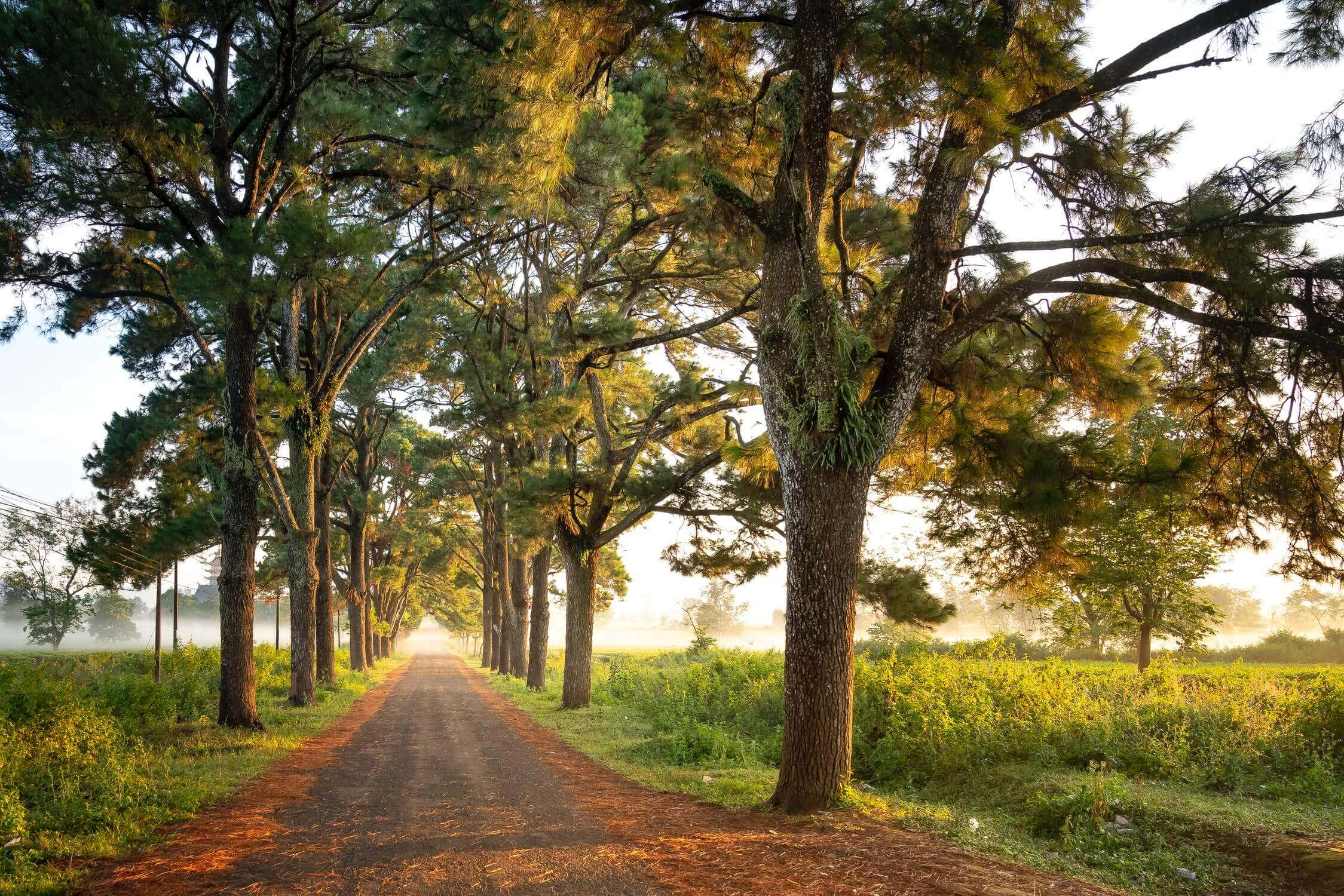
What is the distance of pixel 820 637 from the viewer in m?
6.20

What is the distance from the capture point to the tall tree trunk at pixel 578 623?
15.1 meters

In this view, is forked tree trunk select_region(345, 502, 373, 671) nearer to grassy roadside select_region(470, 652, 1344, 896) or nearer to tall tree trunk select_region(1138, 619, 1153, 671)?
grassy roadside select_region(470, 652, 1344, 896)

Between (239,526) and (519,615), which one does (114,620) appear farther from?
(239,526)

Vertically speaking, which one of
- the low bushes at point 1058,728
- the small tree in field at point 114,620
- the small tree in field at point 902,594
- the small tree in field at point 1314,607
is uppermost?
the small tree in field at point 902,594

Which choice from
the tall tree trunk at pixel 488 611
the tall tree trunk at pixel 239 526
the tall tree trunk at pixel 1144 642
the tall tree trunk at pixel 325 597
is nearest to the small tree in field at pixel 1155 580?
the tall tree trunk at pixel 1144 642

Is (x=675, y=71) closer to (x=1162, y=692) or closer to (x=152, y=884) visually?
(x=152, y=884)

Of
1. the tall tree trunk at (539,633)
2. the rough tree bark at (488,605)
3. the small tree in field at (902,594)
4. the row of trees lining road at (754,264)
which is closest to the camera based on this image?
the row of trees lining road at (754,264)

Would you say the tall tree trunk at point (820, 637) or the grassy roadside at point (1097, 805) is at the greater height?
the tall tree trunk at point (820, 637)

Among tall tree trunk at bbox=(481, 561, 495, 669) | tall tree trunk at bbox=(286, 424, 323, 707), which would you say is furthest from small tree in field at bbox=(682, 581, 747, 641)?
tall tree trunk at bbox=(286, 424, 323, 707)

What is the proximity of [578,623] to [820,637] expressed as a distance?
9750mm

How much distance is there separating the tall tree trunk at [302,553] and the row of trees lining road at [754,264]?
0.09 m

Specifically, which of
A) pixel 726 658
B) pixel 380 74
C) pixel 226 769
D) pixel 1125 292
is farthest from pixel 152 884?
pixel 726 658

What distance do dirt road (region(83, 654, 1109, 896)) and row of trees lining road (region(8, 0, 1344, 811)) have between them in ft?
3.64

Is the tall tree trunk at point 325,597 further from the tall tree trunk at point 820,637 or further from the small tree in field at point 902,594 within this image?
the tall tree trunk at point 820,637
